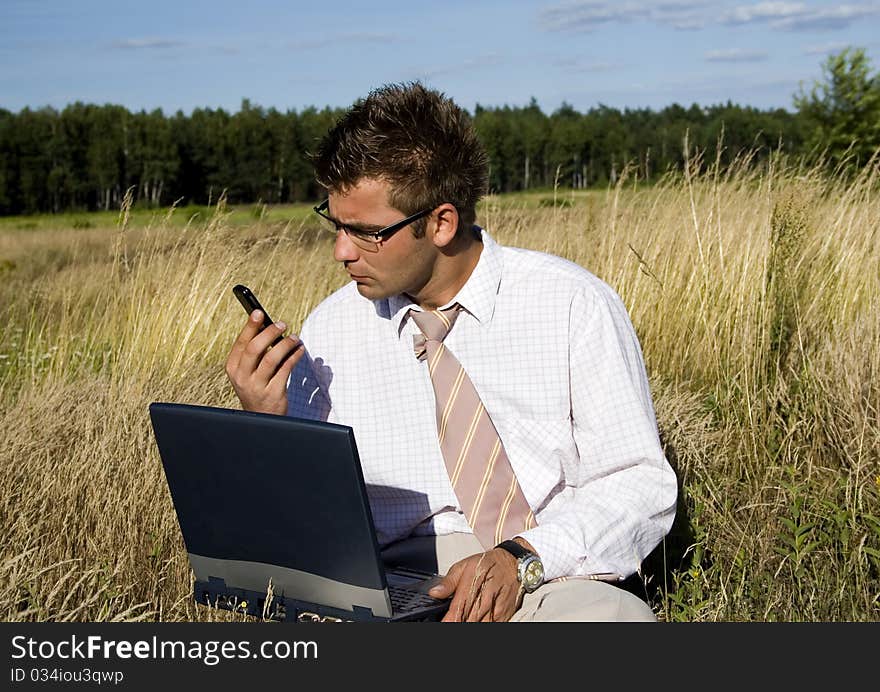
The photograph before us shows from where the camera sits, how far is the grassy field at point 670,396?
3.26 metres

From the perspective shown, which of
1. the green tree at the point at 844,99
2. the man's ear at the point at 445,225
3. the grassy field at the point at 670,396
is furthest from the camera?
the green tree at the point at 844,99

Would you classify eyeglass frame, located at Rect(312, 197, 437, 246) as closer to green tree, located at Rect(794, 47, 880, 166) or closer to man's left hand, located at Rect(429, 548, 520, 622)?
man's left hand, located at Rect(429, 548, 520, 622)

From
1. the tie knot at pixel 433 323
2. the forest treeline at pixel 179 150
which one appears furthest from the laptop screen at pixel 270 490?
the forest treeline at pixel 179 150

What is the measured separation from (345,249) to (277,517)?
725 mm

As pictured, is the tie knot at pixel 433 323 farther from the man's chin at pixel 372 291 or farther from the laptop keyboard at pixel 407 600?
the laptop keyboard at pixel 407 600

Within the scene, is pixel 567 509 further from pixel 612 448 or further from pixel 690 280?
pixel 690 280

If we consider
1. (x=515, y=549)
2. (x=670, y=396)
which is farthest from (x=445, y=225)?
(x=670, y=396)

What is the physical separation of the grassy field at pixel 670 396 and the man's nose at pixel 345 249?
1.06 metres

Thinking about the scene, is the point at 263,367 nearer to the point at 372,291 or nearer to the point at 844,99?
the point at 372,291

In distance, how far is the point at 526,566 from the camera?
2.19 meters

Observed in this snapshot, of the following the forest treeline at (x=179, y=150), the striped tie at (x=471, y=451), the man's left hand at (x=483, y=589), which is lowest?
the man's left hand at (x=483, y=589)

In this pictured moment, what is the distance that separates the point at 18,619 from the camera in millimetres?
2764

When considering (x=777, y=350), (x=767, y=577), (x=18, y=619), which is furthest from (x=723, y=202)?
(x=18, y=619)

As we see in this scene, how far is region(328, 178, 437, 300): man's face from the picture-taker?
2.50 metres
